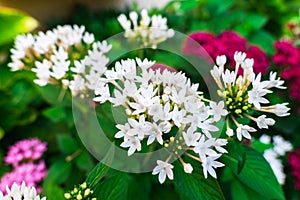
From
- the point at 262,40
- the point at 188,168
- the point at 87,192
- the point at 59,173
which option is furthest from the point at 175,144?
the point at 262,40

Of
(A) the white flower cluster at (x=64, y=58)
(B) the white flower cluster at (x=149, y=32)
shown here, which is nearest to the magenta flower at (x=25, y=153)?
(A) the white flower cluster at (x=64, y=58)

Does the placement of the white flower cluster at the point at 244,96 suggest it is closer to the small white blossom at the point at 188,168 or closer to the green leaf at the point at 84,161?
the small white blossom at the point at 188,168

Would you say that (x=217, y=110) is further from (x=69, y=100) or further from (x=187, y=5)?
(x=187, y=5)

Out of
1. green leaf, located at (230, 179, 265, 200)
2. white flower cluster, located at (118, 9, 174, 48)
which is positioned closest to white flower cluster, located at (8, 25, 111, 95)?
white flower cluster, located at (118, 9, 174, 48)

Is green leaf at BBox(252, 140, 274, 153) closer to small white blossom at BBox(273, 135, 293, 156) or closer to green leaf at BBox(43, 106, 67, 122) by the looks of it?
small white blossom at BBox(273, 135, 293, 156)

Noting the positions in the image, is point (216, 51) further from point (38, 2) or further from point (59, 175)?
point (38, 2)
